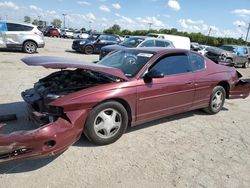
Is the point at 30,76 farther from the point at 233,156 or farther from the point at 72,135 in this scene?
the point at 233,156

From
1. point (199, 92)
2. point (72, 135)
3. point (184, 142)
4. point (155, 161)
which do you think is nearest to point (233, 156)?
point (184, 142)

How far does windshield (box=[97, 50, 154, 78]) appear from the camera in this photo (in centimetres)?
484

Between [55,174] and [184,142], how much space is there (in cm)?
228

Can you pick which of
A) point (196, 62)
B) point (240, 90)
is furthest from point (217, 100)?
point (196, 62)

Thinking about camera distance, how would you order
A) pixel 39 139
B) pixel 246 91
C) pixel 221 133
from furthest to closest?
1. pixel 246 91
2. pixel 221 133
3. pixel 39 139

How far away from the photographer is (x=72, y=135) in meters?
3.79

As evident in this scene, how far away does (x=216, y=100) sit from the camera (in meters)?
6.36

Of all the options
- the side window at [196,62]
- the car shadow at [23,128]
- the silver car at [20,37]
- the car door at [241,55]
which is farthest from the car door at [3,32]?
the car door at [241,55]

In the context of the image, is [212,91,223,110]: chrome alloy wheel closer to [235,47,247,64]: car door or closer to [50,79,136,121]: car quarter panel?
[50,79,136,121]: car quarter panel

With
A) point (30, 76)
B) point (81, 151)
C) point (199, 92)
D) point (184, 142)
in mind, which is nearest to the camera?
point (81, 151)

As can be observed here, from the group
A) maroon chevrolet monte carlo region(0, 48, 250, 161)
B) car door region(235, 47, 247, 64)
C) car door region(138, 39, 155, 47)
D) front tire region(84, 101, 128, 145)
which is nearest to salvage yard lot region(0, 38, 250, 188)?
front tire region(84, 101, 128, 145)

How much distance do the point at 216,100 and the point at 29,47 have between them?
42.8 feet

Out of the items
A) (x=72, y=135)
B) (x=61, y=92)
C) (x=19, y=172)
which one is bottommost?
(x=19, y=172)

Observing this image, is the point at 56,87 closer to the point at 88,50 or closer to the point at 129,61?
the point at 129,61
